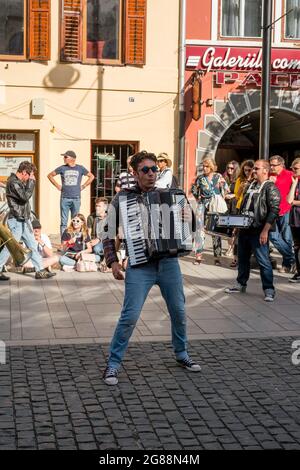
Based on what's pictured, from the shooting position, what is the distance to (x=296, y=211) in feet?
35.8

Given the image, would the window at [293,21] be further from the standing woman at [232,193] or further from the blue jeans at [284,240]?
the blue jeans at [284,240]

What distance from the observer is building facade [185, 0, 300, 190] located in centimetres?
1702

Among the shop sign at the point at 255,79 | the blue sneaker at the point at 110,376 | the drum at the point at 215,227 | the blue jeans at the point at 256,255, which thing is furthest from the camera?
the shop sign at the point at 255,79

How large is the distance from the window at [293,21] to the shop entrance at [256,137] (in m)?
1.70

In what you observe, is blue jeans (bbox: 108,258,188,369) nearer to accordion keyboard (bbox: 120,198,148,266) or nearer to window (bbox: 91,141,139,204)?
accordion keyboard (bbox: 120,198,148,266)

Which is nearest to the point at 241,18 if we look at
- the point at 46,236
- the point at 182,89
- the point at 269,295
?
the point at 182,89

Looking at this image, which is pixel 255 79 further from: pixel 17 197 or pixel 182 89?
pixel 17 197

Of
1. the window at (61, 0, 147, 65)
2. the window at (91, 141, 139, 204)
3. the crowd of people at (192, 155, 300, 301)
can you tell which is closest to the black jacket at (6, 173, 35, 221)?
the crowd of people at (192, 155, 300, 301)

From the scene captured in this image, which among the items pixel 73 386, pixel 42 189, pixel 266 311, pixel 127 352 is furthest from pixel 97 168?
pixel 73 386

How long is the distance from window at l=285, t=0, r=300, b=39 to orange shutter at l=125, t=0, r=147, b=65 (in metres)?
3.24

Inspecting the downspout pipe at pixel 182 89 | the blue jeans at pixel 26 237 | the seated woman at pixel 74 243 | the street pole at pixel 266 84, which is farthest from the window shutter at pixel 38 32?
the blue jeans at pixel 26 237

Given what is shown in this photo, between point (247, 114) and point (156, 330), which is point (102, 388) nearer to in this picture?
point (156, 330)

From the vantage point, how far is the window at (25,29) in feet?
53.8
